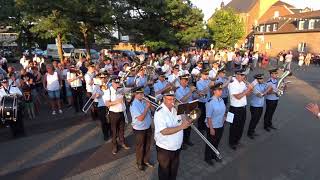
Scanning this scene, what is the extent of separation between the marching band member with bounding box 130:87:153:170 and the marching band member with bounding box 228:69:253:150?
8.04ft

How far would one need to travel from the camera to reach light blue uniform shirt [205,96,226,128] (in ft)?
22.6

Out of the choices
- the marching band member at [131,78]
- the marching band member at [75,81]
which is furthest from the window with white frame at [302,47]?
the marching band member at [75,81]

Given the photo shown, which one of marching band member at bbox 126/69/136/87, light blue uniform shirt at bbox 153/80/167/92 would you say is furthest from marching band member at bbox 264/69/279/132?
marching band member at bbox 126/69/136/87

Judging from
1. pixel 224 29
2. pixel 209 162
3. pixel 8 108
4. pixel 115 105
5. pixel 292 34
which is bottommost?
pixel 209 162

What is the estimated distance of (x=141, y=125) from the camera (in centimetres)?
666

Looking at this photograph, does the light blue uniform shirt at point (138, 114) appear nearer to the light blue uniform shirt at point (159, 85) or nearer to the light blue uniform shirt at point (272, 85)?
the light blue uniform shirt at point (159, 85)

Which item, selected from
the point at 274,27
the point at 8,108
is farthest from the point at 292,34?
the point at 8,108

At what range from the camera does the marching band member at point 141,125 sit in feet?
21.1

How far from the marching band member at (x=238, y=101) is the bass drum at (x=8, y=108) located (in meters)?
5.58

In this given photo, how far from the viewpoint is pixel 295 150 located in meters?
8.22

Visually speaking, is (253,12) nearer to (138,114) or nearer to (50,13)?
(50,13)

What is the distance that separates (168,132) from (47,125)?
6431 mm

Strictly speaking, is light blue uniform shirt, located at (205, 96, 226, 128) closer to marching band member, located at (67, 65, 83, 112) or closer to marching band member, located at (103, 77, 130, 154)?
marching band member, located at (103, 77, 130, 154)

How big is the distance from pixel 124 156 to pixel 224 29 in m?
39.8
